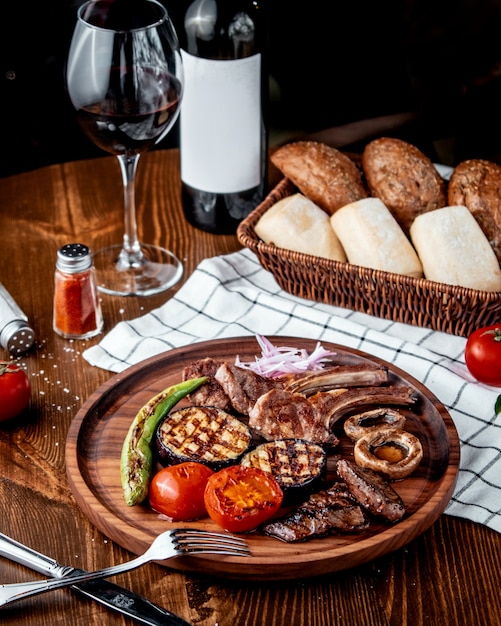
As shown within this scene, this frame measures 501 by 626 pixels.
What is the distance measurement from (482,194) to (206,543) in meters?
1.30

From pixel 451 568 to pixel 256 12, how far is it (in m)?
1.47

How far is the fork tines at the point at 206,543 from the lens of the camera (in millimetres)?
1412

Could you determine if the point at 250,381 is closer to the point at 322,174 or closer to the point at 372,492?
the point at 372,492

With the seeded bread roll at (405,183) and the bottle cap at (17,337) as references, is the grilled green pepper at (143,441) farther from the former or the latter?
the seeded bread roll at (405,183)

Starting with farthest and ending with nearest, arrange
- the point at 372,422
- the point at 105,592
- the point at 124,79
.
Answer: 1. the point at 124,79
2. the point at 372,422
3. the point at 105,592

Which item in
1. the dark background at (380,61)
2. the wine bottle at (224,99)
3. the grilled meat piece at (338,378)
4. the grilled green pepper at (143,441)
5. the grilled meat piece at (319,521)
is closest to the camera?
the grilled meat piece at (319,521)

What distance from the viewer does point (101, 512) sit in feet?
5.01

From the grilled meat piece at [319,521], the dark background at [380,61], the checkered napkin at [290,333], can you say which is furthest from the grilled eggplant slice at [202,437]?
the dark background at [380,61]

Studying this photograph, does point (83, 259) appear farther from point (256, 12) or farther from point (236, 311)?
point (256, 12)

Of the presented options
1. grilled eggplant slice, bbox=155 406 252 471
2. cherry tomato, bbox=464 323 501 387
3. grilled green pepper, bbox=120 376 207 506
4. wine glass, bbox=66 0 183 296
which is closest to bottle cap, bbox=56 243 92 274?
wine glass, bbox=66 0 183 296

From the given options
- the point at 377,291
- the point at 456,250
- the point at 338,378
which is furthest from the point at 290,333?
the point at 456,250

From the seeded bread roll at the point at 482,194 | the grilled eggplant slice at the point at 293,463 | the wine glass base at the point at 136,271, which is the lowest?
the wine glass base at the point at 136,271

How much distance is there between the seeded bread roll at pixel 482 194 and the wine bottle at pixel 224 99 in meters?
0.55

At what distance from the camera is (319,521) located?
4.84 ft
